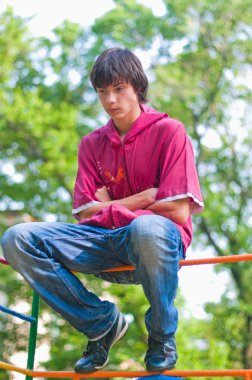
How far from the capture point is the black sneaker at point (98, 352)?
279 cm

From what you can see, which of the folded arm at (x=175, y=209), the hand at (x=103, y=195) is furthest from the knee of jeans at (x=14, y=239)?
the folded arm at (x=175, y=209)

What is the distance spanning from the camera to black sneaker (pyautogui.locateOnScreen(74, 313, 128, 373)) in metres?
2.79

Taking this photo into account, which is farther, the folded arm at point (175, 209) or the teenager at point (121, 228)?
the folded arm at point (175, 209)

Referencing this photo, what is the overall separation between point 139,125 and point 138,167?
Answer: 0.64 ft

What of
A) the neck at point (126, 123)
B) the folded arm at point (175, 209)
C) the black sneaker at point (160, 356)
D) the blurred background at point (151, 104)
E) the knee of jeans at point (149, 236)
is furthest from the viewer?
the blurred background at point (151, 104)

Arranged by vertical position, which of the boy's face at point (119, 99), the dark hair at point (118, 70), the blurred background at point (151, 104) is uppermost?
the dark hair at point (118, 70)

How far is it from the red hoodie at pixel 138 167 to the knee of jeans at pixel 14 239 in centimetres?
26

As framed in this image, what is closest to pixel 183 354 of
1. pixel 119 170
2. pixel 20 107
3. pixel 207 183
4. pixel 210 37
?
pixel 207 183

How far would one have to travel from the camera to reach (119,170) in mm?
2977

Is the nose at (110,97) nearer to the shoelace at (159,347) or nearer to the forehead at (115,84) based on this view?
the forehead at (115,84)

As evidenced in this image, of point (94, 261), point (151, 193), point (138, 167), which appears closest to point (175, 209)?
point (151, 193)

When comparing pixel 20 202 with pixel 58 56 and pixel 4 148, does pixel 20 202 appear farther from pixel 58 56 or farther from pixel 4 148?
pixel 58 56

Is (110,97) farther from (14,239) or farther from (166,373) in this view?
(166,373)

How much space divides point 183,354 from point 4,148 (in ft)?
18.5
